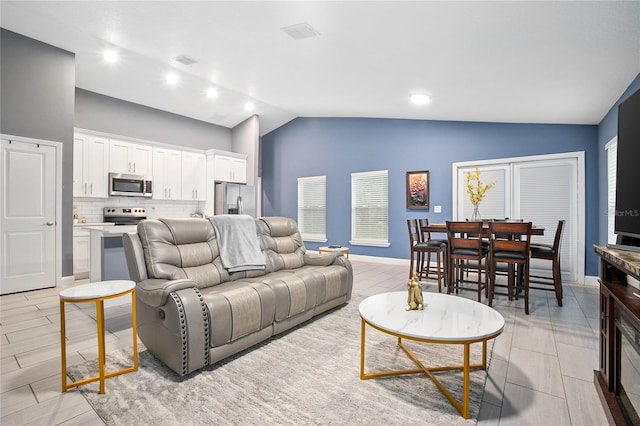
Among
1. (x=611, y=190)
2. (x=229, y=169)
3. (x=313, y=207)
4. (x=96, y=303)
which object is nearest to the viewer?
(x=96, y=303)

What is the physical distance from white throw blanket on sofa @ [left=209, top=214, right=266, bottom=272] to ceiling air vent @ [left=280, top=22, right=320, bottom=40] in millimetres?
2143

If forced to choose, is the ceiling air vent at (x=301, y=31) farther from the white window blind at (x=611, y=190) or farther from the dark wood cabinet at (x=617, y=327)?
the white window blind at (x=611, y=190)

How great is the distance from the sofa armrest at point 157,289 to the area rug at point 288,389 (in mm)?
476

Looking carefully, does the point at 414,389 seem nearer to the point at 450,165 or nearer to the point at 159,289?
the point at 159,289

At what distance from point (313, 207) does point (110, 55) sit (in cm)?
481

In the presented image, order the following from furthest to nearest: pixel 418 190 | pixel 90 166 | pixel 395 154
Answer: pixel 395 154 < pixel 418 190 < pixel 90 166

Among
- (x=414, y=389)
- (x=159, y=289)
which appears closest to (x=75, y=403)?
(x=159, y=289)

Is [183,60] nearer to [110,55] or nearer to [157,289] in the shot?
[110,55]

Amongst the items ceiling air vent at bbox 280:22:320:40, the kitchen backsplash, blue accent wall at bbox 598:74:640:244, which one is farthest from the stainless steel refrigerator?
blue accent wall at bbox 598:74:640:244

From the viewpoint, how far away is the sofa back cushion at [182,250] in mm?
2471

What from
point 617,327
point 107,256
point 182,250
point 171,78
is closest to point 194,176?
point 171,78

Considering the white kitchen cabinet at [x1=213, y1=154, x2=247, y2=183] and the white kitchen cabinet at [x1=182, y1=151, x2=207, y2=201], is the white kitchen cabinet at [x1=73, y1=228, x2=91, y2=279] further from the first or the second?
the white kitchen cabinet at [x1=213, y1=154, x2=247, y2=183]

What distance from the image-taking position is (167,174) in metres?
6.31

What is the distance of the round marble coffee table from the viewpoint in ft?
5.58
